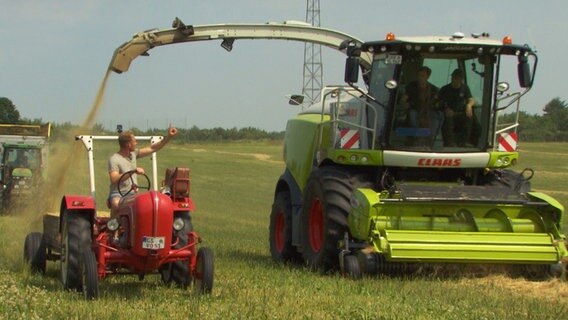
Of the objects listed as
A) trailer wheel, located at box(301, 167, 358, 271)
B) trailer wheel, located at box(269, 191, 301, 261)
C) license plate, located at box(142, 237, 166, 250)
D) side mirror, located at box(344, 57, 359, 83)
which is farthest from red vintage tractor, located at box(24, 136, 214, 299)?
trailer wheel, located at box(269, 191, 301, 261)

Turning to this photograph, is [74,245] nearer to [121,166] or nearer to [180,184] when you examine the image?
[121,166]

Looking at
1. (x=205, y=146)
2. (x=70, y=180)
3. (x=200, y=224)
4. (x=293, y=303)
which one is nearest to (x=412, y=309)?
(x=293, y=303)

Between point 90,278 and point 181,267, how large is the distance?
1289 mm

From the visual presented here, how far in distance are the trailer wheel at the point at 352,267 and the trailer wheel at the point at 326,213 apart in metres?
0.47

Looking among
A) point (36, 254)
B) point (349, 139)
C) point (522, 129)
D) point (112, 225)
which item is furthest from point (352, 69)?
point (522, 129)

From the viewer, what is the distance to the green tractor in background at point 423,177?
1098 cm

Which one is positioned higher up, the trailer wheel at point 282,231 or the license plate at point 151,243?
the license plate at point 151,243

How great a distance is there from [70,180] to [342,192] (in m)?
4.48

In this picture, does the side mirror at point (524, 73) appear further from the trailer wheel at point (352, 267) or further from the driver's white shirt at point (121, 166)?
the driver's white shirt at point (121, 166)

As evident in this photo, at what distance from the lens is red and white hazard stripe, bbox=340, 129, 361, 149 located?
12.4 metres

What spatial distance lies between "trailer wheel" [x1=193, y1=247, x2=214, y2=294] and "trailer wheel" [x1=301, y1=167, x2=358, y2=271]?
2.81 metres

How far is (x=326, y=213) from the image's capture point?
38.3 ft

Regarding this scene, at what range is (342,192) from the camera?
11750 millimetres

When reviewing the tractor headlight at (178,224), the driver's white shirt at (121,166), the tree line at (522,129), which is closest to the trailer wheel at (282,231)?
the driver's white shirt at (121,166)
